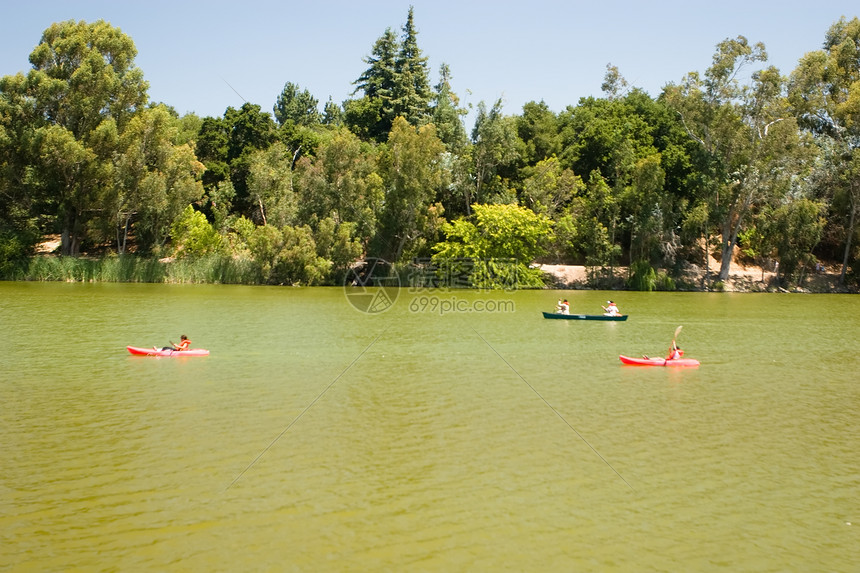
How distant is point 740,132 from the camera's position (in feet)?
188

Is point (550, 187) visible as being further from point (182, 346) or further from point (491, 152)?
point (182, 346)

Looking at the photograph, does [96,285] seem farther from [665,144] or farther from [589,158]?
[665,144]

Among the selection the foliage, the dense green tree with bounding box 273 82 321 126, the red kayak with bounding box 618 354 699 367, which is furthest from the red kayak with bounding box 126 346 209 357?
the dense green tree with bounding box 273 82 321 126

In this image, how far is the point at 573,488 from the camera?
12.2 m

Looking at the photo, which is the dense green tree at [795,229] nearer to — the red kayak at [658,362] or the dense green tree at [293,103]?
the red kayak at [658,362]

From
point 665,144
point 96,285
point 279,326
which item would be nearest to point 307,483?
point 279,326

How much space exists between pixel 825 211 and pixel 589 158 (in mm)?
20006

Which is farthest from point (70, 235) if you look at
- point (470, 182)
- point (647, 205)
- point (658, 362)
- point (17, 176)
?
point (658, 362)

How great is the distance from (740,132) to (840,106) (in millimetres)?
9192

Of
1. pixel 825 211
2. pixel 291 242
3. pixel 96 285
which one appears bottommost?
pixel 96 285

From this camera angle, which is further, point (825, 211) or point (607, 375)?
point (825, 211)

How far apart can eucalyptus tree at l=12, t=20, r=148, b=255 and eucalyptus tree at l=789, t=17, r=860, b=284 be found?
54.4 metres

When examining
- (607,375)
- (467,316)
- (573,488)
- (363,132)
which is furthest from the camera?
(363,132)

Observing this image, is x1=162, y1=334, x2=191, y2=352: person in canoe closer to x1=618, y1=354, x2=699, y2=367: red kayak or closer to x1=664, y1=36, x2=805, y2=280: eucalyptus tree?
x1=618, y1=354, x2=699, y2=367: red kayak
